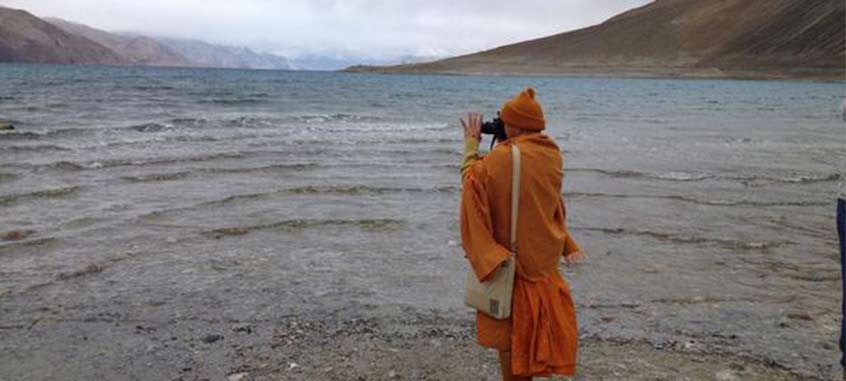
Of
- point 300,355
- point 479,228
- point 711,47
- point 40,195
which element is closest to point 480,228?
point 479,228

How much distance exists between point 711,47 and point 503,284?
588ft

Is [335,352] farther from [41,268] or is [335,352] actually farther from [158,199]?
[158,199]

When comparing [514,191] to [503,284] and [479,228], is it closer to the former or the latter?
[479,228]

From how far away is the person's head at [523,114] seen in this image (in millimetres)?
3621

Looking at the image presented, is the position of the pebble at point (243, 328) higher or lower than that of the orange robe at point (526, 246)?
lower

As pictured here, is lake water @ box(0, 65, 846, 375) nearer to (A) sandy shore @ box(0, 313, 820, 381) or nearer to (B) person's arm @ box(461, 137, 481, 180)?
(A) sandy shore @ box(0, 313, 820, 381)

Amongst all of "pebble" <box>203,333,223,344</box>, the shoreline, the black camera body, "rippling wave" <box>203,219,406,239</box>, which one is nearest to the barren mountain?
the shoreline

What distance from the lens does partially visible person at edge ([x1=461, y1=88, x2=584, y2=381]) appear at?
3564 mm

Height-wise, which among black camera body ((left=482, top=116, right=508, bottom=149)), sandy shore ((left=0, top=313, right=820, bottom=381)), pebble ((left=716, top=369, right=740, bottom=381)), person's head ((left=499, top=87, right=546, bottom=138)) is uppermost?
person's head ((left=499, top=87, right=546, bottom=138))

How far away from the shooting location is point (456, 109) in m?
38.8

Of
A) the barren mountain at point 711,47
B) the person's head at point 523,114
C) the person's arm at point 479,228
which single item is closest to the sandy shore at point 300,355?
the person's arm at point 479,228

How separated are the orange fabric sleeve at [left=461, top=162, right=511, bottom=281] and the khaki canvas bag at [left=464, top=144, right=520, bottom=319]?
2.2 inches

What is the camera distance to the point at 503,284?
359 centimetres

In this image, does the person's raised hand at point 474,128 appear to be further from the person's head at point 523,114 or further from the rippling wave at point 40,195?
the rippling wave at point 40,195
